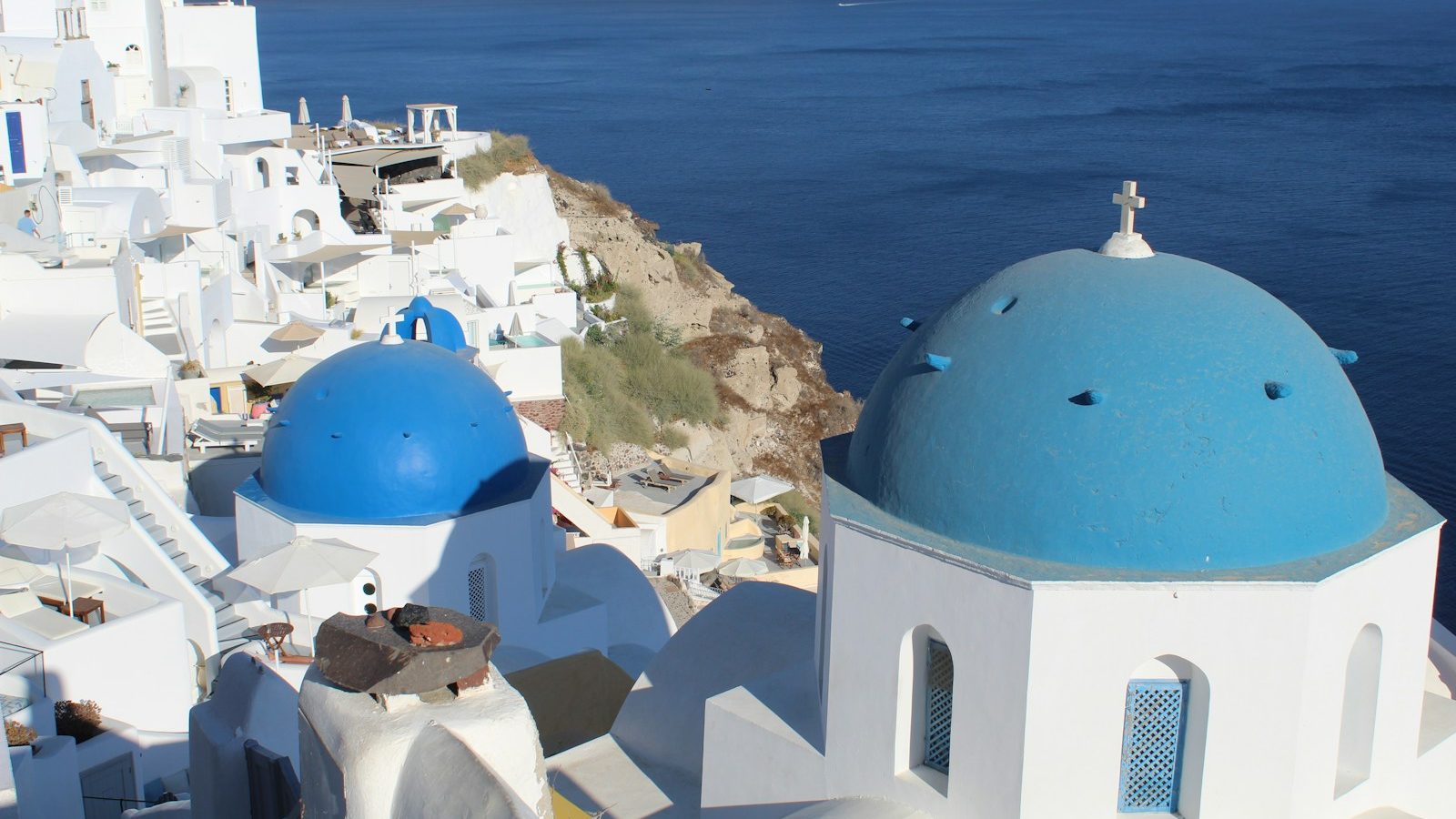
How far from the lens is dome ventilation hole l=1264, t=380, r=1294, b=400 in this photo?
772 cm

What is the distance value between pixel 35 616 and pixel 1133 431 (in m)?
10.4

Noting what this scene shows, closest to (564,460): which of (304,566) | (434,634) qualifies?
(304,566)

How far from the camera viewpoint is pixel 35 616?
43.4 feet

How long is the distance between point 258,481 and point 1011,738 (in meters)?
9.11

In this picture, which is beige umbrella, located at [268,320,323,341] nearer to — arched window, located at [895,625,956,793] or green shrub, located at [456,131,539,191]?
green shrub, located at [456,131,539,191]

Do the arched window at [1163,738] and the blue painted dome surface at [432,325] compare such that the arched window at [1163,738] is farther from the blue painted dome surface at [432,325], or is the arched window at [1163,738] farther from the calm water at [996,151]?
the calm water at [996,151]

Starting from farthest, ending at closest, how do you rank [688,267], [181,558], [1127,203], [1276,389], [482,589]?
1. [688,267]
2. [181,558]
3. [482,589]
4. [1127,203]
5. [1276,389]

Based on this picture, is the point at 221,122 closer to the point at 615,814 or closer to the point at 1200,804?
the point at 615,814

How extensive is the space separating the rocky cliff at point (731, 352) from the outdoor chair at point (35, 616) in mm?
19663

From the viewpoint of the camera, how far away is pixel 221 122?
33406mm

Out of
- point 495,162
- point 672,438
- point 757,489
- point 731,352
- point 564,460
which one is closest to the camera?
point 564,460

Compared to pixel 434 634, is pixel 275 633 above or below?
below

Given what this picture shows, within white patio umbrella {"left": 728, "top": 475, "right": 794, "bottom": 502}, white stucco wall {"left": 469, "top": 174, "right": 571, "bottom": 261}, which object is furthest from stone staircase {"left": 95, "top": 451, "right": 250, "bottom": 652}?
white stucco wall {"left": 469, "top": 174, "right": 571, "bottom": 261}

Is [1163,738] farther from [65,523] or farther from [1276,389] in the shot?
[65,523]
